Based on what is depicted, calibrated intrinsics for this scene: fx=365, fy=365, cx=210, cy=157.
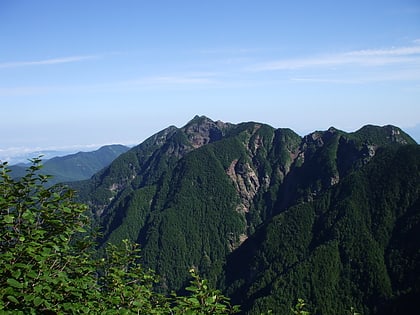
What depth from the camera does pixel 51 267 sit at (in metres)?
14.1

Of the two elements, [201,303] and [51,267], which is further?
[51,267]

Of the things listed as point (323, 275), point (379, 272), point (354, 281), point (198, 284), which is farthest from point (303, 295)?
point (198, 284)

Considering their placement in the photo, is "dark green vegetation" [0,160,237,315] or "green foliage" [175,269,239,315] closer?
"dark green vegetation" [0,160,237,315]

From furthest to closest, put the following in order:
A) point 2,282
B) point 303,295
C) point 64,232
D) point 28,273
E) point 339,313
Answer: point 303,295 < point 339,313 < point 64,232 < point 2,282 < point 28,273

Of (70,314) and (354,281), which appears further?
(354,281)

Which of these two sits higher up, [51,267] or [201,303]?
[51,267]

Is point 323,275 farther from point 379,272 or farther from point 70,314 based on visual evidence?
point 70,314

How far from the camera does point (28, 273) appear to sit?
1107cm

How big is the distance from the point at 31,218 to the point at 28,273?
2.30m

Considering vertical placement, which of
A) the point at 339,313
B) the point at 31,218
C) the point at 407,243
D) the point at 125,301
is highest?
the point at 31,218

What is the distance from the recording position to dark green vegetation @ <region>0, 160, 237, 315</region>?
1169cm

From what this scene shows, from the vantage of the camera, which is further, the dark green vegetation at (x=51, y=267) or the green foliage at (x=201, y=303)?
the green foliage at (x=201, y=303)

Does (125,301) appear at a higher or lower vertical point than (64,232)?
lower

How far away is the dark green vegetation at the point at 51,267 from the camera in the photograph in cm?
1169
